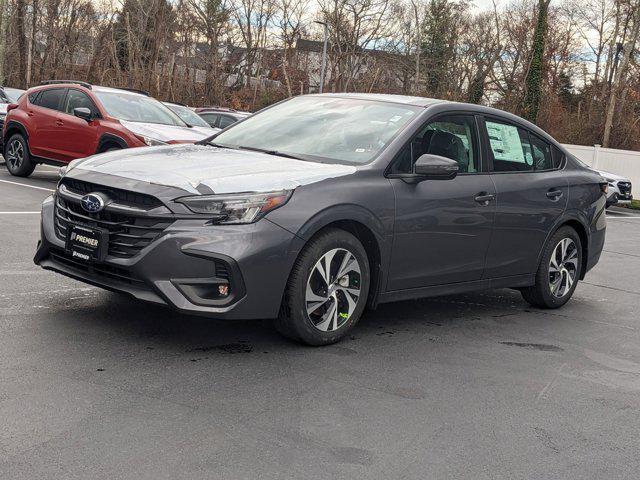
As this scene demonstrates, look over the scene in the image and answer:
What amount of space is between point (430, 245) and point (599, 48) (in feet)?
179

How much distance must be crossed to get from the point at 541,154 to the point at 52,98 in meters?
10.3

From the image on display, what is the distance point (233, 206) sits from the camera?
500cm

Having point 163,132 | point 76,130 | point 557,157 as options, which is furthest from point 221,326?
point 76,130

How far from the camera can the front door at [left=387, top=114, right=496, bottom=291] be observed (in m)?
5.95

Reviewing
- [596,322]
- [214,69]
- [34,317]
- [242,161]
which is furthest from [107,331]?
[214,69]

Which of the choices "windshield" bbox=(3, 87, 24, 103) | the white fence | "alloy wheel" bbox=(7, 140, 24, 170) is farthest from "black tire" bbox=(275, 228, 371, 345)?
the white fence

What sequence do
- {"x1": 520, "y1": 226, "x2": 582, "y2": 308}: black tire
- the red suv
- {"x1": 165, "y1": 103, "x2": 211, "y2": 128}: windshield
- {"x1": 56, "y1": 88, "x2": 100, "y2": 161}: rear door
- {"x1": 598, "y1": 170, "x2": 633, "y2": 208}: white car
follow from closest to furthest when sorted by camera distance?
{"x1": 520, "y1": 226, "x2": 582, "y2": 308}: black tire < the red suv < {"x1": 56, "y1": 88, "x2": 100, "y2": 161}: rear door < {"x1": 165, "y1": 103, "x2": 211, "y2": 128}: windshield < {"x1": 598, "y1": 170, "x2": 633, "y2": 208}: white car

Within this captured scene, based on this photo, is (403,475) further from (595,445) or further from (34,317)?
(34,317)

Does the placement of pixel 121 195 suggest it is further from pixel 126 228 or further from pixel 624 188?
pixel 624 188

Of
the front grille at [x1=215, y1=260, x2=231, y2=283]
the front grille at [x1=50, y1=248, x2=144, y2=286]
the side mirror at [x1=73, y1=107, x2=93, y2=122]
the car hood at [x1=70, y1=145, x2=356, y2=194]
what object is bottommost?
the front grille at [x1=50, y1=248, x2=144, y2=286]

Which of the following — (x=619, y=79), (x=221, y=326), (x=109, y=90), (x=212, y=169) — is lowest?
(x=221, y=326)

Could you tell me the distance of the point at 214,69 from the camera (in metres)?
50.3

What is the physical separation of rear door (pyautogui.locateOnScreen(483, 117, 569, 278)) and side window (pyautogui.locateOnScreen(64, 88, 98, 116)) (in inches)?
339

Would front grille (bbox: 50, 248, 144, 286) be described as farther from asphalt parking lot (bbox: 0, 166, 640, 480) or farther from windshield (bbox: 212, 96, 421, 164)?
windshield (bbox: 212, 96, 421, 164)
